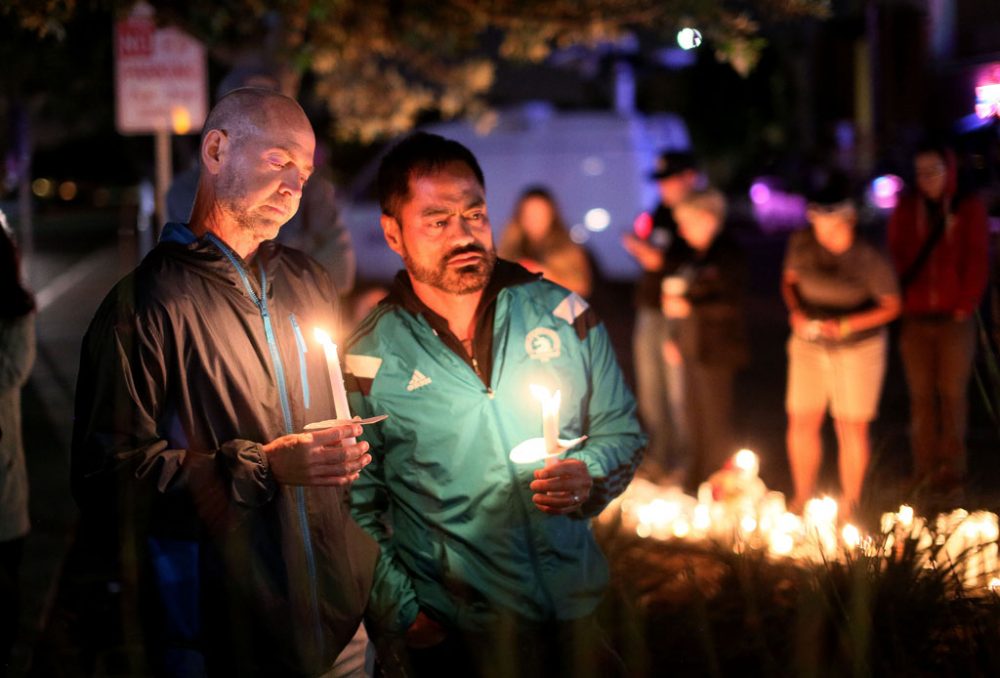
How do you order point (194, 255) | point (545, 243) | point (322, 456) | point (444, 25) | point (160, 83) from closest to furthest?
point (322, 456) < point (194, 255) < point (160, 83) < point (444, 25) < point (545, 243)

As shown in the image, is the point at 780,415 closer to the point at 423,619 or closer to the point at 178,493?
the point at 423,619

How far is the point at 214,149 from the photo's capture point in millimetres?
2949

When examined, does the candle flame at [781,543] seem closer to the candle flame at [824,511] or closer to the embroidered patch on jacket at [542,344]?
the candle flame at [824,511]

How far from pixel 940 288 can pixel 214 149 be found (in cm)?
529

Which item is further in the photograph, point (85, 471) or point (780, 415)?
point (780, 415)

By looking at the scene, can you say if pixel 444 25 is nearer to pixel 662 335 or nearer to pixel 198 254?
pixel 662 335

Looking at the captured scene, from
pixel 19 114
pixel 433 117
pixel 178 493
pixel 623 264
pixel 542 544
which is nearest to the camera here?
pixel 178 493

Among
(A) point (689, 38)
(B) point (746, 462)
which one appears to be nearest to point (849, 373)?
(B) point (746, 462)

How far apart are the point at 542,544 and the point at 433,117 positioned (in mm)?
30165

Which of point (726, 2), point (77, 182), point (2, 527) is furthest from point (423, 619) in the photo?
point (77, 182)

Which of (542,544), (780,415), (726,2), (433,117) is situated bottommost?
(780,415)

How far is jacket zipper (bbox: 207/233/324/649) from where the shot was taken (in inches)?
115

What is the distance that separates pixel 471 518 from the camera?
131 inches

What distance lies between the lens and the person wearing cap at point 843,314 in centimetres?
707
